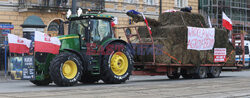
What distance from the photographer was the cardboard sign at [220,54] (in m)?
23.7

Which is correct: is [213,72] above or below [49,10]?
below

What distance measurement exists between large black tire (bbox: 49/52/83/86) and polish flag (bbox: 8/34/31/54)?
136 cm

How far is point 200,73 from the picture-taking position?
74.5 feet

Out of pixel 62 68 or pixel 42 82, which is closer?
pixel 62 68

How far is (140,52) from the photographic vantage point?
20.8 metres

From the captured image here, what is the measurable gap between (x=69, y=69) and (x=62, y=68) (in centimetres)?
43

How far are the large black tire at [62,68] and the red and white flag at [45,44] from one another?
0.29 meters

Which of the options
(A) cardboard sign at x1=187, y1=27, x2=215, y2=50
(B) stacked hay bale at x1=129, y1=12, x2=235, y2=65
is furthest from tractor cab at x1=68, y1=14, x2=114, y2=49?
(A) cardboard sign at x1=187, y1=27, x2=215, y2=50

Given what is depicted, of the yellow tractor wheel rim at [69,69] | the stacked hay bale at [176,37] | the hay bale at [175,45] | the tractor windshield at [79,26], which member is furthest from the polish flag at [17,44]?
the hay bale at [175,45]

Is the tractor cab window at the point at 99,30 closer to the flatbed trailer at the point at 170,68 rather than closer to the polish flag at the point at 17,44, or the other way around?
the flatbed trailer at the point at 170,68

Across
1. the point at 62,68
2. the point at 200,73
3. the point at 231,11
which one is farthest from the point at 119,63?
the point at 231,11

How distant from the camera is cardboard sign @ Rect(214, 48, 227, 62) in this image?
77.7 ft

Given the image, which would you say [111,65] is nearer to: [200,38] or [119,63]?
[119,63]

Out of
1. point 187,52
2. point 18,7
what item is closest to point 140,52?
point 187,52
